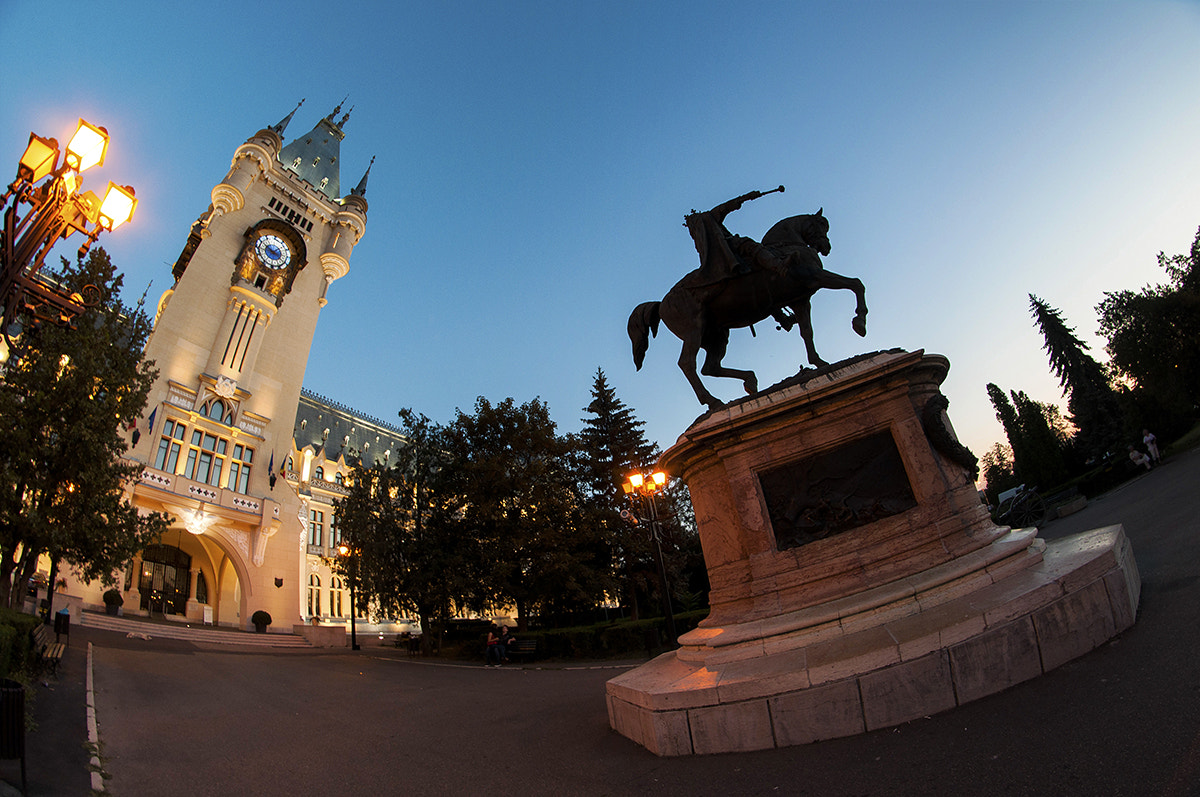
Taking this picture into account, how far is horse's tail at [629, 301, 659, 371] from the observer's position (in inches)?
315

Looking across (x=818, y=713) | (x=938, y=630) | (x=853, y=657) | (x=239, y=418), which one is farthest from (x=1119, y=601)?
(x=239, y=418)

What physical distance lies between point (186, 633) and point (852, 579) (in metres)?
33.9

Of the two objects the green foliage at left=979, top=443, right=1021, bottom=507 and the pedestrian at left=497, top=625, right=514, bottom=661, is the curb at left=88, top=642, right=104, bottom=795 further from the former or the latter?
the green foliage at left=979, top=443, right=1021, bottom=507

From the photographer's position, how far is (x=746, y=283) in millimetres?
7172

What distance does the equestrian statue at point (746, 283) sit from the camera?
6.93 m

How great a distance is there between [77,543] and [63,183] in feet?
38.7

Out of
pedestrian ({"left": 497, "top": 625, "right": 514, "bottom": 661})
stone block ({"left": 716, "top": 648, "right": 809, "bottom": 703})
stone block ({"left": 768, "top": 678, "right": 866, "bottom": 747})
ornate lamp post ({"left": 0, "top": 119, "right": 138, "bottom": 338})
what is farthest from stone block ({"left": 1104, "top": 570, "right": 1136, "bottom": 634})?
pedestrian ({"left": 497, "top": 625, "right": 514, "bottom": 661})

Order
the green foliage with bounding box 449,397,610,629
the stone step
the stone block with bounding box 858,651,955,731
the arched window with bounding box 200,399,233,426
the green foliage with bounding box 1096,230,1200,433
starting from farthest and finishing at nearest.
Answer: the arched window with bounding box 200,399,233,426, the green foliage with bounding box 1096,230,1200,433, the stone step, the green foliage with bounding box 449,397,610,629, the stone block with bounding box 858,651,955,731

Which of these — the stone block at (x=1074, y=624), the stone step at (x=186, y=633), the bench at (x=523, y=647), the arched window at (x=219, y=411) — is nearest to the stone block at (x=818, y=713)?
the stone block at (x=1074, y=624)

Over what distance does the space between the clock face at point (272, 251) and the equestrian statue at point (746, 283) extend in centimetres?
4623

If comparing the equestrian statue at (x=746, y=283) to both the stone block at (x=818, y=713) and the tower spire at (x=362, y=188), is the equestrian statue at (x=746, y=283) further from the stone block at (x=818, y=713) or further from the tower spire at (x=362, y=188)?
the tower spire at (x=362, y=188)

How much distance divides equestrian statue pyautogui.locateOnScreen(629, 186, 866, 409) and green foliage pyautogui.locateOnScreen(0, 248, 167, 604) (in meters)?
14.2

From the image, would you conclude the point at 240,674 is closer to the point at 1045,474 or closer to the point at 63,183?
the point at 63,183

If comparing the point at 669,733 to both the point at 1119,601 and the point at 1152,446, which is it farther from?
the point at 1152,446
